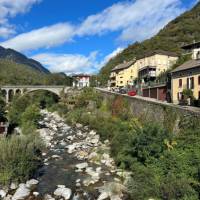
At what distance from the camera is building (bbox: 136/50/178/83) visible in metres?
89.6

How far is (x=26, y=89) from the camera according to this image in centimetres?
13400

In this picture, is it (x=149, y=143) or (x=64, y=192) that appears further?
(x=149, y=143)

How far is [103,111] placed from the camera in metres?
73.3

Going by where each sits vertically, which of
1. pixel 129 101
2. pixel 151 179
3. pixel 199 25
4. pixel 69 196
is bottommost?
pixel 69 196

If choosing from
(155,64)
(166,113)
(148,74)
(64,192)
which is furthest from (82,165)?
(155,64)

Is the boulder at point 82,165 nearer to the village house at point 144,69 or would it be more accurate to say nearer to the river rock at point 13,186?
the river rock at point 13,186

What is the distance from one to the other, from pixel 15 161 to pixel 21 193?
320 centimetres

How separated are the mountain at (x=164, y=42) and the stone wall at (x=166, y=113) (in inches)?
2945

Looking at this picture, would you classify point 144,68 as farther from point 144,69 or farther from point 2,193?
point 2,193

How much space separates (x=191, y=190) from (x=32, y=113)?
46805 millimetres

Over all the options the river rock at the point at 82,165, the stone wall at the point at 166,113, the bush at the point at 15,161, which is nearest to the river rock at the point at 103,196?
the bush at the point at 15,161

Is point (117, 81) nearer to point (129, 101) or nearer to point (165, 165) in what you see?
point (129, 101)

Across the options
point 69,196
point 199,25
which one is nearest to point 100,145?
point 69,196

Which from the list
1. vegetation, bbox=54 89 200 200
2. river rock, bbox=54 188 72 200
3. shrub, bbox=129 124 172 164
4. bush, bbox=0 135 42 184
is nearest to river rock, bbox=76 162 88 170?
vegetation, bbox=54 89 200 200
